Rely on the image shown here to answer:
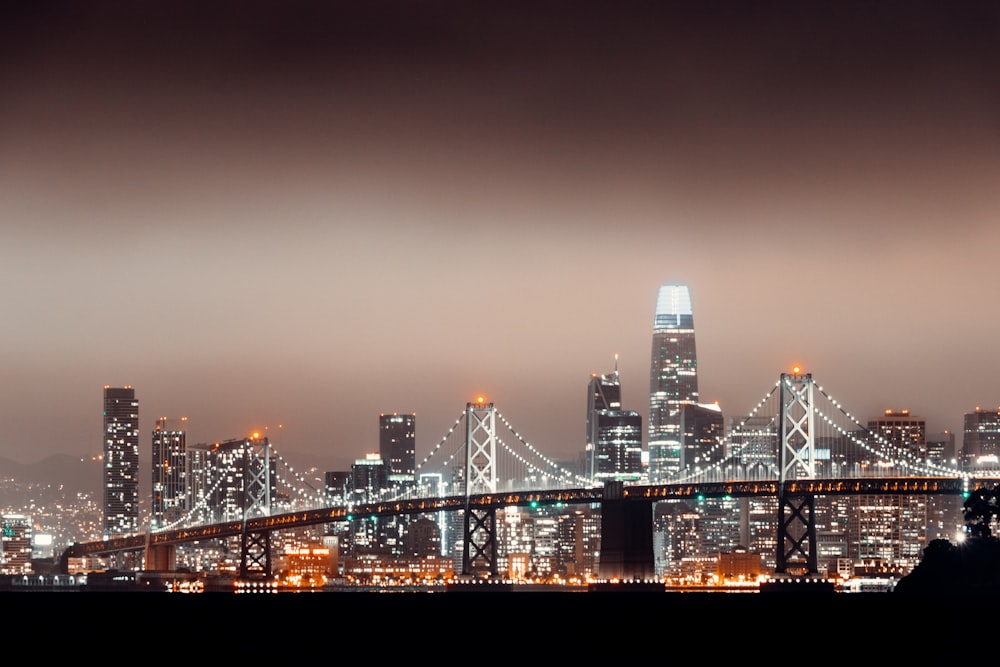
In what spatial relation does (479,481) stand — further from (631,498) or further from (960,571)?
(960,571)

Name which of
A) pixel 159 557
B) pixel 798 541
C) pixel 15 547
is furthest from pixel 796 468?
pixel 15 547

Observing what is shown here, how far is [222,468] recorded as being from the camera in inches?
7303

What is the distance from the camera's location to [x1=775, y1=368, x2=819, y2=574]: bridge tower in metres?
106

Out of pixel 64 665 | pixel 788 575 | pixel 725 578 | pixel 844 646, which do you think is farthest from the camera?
pixel 725 578

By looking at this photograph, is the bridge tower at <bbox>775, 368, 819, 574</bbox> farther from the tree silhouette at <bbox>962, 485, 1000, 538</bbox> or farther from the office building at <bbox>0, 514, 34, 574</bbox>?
the office building at <bbox>0, 514, 34, 574</bbox>

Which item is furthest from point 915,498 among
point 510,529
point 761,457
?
point 510,529

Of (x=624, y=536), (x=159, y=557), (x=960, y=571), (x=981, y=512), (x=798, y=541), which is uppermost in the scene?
(x=981, y=512)

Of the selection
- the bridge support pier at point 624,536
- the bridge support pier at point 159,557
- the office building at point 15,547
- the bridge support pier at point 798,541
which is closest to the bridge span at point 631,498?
the bridge support pier at point 624,536

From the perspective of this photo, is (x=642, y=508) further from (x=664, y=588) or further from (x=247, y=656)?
(x=247, y=656)

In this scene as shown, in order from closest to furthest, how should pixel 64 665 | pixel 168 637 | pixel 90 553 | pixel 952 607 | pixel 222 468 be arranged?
1. pixel 64 665
2. pixel 168 637
3. pixel 952 607
4. pixel 90 553
5. pixel 222 468

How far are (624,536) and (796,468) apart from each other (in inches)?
697

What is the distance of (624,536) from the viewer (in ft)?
363

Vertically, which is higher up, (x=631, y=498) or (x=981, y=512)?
(x=631, y=498)

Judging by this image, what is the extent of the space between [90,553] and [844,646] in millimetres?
115668
